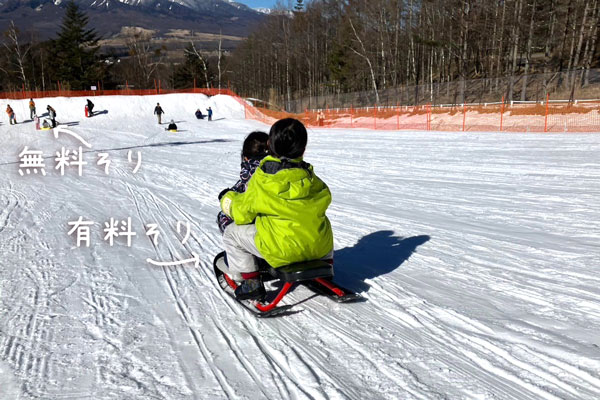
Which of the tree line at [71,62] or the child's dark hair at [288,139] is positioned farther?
the tree line at [71,62]

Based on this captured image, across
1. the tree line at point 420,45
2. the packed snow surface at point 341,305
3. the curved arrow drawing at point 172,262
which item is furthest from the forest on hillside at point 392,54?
the curved arrow drawing at point 172,262

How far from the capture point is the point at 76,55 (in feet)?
189

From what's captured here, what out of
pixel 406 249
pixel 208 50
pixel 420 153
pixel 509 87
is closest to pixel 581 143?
pixel 420 153

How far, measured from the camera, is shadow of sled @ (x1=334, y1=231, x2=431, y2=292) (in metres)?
4.16

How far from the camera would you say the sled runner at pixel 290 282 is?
3.08m

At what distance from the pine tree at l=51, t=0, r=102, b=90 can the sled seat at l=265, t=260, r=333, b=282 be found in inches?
2491

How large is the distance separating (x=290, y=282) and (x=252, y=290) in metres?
0.45

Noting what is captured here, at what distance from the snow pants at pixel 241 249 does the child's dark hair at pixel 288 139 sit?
655 mm

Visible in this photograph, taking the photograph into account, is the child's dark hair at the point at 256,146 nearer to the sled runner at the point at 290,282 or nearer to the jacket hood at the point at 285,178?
the jacket hood at the point at 285,178

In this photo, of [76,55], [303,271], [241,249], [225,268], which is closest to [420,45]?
[76,55]

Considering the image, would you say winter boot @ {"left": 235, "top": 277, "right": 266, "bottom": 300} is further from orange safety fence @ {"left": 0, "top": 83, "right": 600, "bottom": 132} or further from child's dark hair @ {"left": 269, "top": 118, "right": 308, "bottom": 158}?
orange safety fence @ {"left": 0, "top": 83, "right": 600, "bottom": 132}

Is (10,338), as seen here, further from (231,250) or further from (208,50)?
(208,50)

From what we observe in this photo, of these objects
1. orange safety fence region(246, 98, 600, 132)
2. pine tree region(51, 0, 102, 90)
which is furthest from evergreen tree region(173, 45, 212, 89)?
orange safety fence region(246, 98, 600, 132)

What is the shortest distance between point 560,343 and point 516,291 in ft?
2.95
